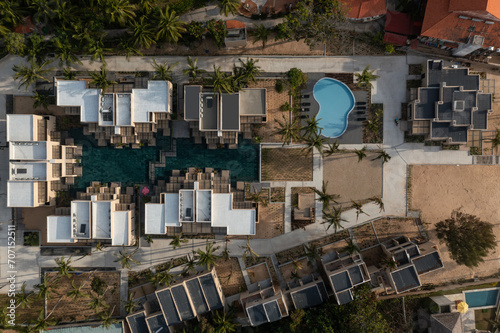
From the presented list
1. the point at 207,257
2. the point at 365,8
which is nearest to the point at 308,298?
the point at 207,257

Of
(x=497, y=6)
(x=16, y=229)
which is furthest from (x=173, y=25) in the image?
(x=497, y=6)

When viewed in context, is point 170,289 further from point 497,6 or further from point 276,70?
point 497,6

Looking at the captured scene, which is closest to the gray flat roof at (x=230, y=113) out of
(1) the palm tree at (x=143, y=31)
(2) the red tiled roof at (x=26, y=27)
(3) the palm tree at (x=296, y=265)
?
(1) the palm tree at (x=143, y=31)

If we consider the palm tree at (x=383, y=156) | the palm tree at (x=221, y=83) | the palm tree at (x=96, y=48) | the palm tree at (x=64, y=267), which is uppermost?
the palm tree at (x=96, y=48)

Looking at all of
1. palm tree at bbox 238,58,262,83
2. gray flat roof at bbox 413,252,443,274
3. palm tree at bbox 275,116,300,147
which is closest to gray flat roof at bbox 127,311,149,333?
palm tree at bbox 275,116,300,147

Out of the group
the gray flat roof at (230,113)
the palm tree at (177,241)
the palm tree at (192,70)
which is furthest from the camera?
the palm tree at (177,241)

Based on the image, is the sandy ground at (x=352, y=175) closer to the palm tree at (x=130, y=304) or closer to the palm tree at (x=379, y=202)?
the palm tree at (x=379, y=202)

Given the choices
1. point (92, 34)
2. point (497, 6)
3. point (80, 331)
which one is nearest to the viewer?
point (497, 6)
